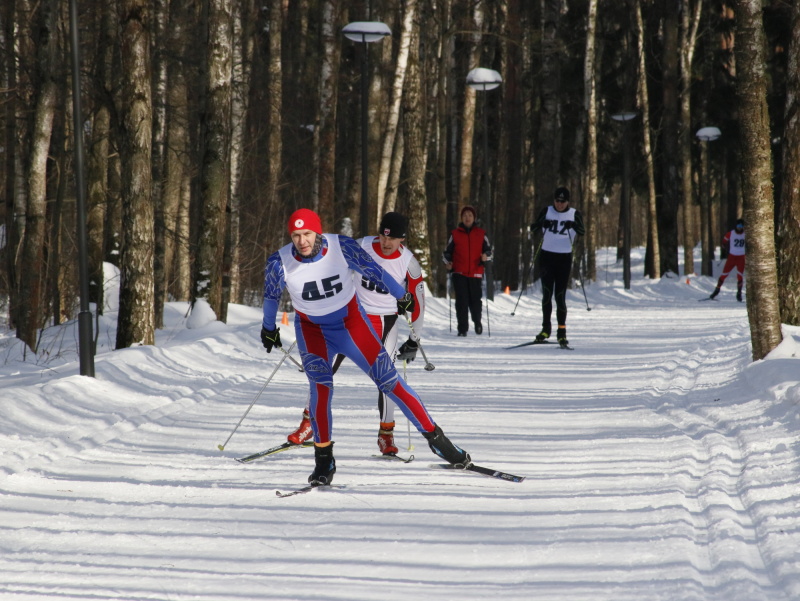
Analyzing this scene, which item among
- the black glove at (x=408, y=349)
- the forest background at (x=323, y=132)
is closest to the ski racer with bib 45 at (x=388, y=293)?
the black glove at (x=408, y=349)

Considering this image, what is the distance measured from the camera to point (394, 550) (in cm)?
460

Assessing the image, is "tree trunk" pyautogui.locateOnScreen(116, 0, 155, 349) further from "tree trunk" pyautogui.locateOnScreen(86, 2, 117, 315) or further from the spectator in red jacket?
the spectator in red jacket

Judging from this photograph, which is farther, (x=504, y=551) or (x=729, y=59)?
(x=729, y=59)

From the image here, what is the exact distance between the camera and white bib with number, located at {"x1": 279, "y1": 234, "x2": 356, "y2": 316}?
19.7ft

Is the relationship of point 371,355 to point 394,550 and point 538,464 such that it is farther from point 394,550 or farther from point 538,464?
point 394,550

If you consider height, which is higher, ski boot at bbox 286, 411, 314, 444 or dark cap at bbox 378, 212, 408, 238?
dark cap at bbox 378, 212, 408, 238

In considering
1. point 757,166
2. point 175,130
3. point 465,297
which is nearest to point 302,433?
point 757,166

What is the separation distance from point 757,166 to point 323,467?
636 cm

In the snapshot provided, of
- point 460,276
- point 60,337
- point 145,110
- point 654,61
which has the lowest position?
point 60,337

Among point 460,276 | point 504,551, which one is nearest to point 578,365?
point 460,276

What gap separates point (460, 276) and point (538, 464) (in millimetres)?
9142

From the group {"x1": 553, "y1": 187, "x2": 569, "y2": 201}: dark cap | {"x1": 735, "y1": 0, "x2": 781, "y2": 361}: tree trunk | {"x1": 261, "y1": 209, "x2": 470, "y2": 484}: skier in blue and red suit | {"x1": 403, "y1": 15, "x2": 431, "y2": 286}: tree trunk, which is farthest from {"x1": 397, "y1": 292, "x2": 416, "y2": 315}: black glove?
{"x1": 403, "y1": 15, "x2": 431, "y2": 286}: tree trunk

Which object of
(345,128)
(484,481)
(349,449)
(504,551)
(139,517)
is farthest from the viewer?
(345,128)

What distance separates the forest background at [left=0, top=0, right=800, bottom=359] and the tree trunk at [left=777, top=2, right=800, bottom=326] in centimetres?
2
